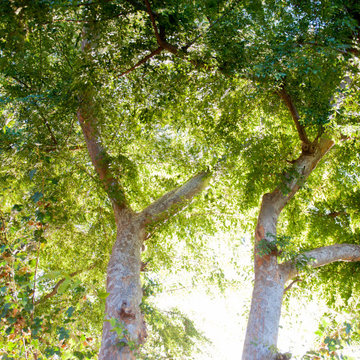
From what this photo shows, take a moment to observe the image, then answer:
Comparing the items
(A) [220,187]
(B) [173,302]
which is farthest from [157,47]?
(B) [173,302]

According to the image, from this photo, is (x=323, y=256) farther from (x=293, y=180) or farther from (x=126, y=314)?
(x=126, y=314)

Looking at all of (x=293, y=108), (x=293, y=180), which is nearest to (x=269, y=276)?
(x=293, y=180)

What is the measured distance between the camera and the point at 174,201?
20.4 ft

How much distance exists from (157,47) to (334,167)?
14.9ft

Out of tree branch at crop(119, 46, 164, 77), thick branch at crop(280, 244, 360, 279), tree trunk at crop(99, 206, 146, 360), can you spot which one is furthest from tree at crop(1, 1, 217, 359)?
thick branch at crop(280, 244, 360, 279)

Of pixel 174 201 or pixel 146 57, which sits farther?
pixel 174 201

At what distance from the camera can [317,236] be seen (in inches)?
336

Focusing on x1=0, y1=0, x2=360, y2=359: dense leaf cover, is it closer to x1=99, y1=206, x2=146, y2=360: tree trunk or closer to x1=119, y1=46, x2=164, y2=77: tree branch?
x1=119, y1=46, x2=164, y2=77: tree branch

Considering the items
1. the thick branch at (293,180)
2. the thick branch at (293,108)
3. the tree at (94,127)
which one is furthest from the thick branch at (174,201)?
the thick branch at (293,108)

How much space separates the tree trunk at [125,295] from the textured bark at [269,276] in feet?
4.42

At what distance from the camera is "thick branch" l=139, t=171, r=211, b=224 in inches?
236

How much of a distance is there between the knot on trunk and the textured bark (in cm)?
140

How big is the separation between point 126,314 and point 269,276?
6.42 feet

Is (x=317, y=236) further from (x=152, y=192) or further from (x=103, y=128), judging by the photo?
(x=103, y=128)
